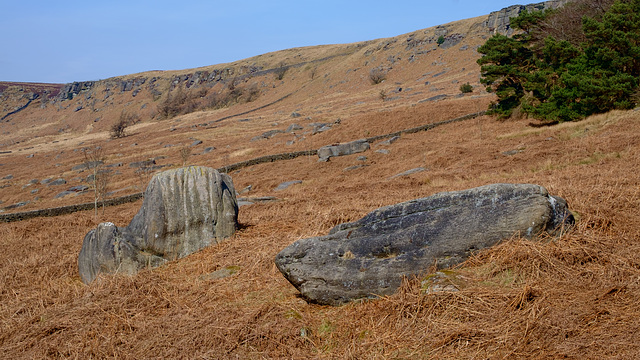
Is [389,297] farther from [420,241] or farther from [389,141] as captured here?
[389,141]

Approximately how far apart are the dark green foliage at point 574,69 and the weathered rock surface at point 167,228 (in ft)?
66.0

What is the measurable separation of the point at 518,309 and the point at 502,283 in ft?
1.99

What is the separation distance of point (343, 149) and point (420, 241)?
2455cm

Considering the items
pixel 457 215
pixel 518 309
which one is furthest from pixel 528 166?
pixel 518 309

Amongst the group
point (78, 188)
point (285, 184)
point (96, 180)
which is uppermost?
point (96, 180)

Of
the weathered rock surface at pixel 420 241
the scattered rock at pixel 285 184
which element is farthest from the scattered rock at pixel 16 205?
the weathered rock surface at pixel 420 241

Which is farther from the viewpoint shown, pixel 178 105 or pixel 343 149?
pixel 178 105

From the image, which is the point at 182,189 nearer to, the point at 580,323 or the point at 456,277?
the point at 456,277

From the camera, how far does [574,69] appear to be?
23953mm

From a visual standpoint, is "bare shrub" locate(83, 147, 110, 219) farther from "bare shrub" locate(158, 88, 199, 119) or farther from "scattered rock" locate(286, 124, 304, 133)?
"bare shrub" locate(158, 88, 199, 119)

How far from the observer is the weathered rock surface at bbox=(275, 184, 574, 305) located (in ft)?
19.5

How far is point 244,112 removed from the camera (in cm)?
8319

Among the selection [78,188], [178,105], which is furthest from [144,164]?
[178,105]

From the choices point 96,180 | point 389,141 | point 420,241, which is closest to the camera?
point 420,241
